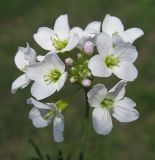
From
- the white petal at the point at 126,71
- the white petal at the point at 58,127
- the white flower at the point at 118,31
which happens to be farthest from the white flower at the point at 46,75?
the white flower at the point at 118,31

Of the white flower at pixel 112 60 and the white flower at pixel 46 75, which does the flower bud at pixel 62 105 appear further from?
the white flower at pixel 112 60

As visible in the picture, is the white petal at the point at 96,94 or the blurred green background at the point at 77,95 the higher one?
the white petal at the point at 96,94

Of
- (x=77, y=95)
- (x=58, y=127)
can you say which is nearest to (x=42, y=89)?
(x=58, y=127)

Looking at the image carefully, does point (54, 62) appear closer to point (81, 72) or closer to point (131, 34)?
point (81, 72)

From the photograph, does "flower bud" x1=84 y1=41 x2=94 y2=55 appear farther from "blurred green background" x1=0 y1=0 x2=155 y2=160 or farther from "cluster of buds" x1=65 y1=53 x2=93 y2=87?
"blurred green background" x1=0 y1=0 x2=155 y2=160

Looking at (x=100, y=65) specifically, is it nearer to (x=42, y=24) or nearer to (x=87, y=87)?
(x=87, y=87)

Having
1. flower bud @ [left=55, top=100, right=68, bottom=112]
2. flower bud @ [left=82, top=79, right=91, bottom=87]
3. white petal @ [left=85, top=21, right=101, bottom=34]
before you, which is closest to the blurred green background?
white petal @ [left=85, top=21, right=101, bottom=34]

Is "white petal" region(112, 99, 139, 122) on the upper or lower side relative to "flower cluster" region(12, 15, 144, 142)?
lower
